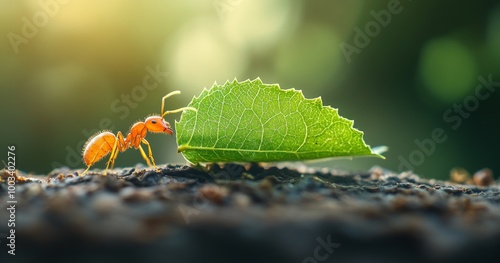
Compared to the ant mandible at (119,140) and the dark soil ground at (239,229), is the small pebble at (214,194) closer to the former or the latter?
the dark soil ground at (239,229)

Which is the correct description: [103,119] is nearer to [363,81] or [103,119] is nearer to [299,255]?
[363,81]

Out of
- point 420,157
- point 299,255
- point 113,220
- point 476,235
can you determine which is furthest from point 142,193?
point 420,157

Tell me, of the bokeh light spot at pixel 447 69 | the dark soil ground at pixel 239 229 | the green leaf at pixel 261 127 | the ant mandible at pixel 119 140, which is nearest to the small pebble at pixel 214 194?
the dark soil ground at pixel 239 229

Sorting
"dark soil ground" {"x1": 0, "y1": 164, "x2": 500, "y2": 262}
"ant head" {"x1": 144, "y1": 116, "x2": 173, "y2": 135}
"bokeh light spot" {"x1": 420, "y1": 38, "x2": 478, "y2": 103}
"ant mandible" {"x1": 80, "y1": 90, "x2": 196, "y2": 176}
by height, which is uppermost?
"bokeh light spot" {"x1": 420, "y1": 38, "x2": 478, "y2": 103}

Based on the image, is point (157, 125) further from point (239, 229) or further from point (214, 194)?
point (239, 229)

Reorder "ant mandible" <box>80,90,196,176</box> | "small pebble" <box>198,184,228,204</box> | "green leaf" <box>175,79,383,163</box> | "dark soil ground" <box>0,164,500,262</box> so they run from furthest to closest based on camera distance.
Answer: "ant mandible" <box>80,90,196,176</box> → "green leaf" <box>175,79,383,163</box> → "small pebble" <box>198,184,228,204</box> → "dark soil ground" <box>0,164,500,262</box>

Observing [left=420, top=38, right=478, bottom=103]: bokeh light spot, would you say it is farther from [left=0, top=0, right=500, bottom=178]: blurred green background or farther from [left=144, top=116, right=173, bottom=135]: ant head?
[left=144, top=116, right=173, bottom=135]: ant head

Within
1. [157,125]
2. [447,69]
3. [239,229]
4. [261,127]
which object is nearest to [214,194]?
[239,229]

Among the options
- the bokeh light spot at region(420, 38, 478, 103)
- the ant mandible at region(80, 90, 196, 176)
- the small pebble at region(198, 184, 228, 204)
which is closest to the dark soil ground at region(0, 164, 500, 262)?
the small pebble at region(198, 184, 228, 204)
